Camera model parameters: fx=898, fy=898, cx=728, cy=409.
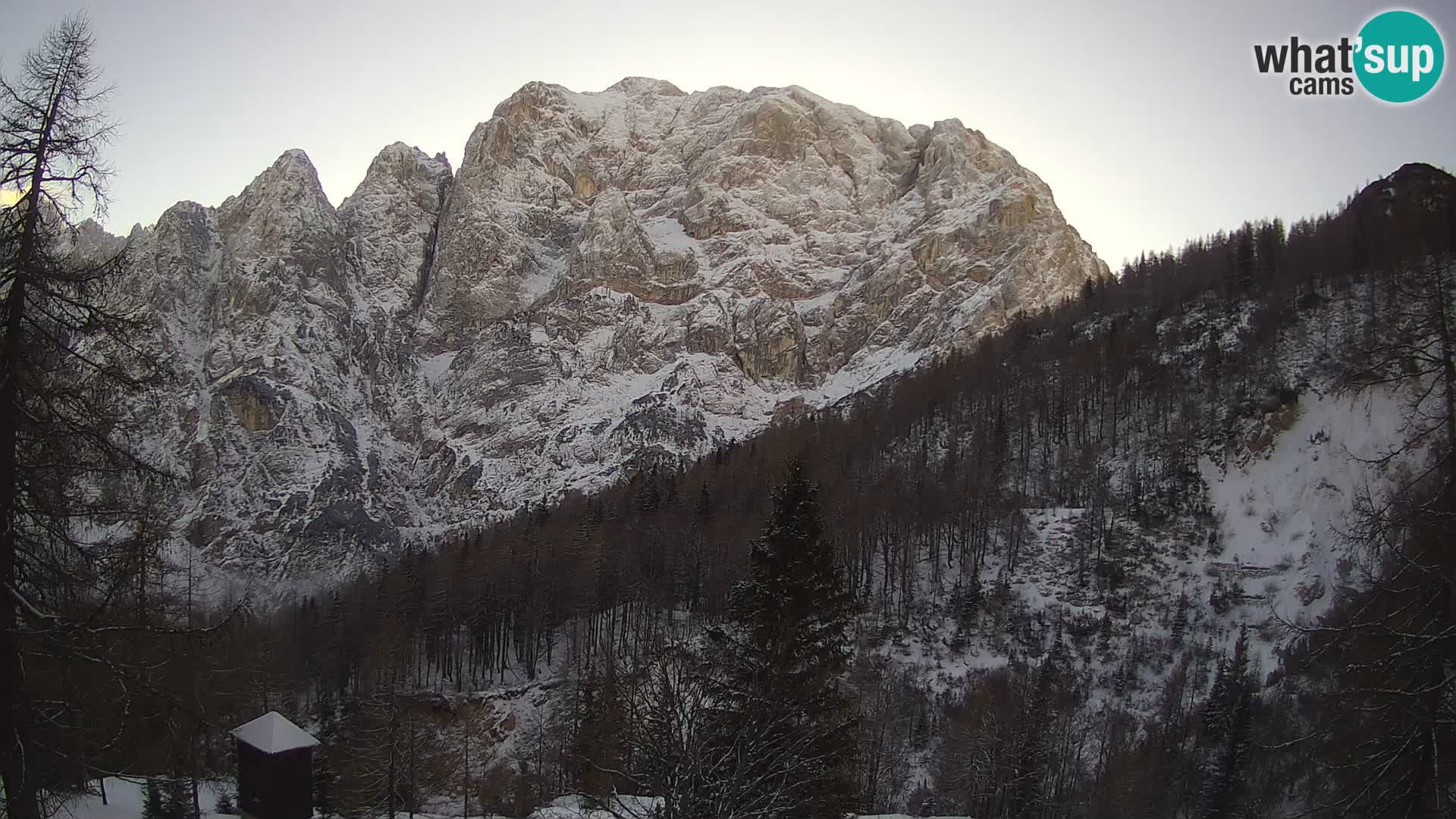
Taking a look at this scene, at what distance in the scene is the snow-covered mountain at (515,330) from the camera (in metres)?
141

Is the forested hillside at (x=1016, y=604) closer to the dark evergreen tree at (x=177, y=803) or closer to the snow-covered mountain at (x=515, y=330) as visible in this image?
the dark evergreen tree at (x=177, y=803)

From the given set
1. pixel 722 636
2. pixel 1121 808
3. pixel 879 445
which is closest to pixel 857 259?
pixel 879 445

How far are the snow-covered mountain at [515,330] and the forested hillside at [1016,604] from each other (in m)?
42.5

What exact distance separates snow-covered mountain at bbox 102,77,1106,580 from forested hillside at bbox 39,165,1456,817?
42.5m

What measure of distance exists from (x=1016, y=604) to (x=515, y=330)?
5038 inches

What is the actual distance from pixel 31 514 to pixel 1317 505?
241 ft

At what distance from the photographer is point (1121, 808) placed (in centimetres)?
4031

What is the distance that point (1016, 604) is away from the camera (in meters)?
62.0

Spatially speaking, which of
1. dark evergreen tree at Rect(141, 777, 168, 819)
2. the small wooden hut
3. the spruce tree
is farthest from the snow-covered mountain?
the spruce tree

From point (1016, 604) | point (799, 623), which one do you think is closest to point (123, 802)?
point (799, 623)

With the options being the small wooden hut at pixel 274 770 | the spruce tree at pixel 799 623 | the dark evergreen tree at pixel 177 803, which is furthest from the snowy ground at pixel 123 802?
the spruce tree at pixel 799 623

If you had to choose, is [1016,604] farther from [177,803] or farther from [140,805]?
[140,805]

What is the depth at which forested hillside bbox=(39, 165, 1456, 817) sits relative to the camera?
11.6 metres

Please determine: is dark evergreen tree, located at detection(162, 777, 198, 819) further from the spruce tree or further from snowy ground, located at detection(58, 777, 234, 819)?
the spruce tree
